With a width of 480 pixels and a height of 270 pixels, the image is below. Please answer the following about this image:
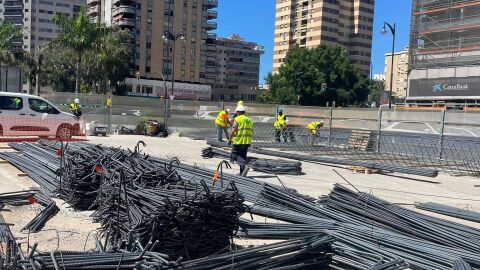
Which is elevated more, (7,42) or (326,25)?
(326,25)

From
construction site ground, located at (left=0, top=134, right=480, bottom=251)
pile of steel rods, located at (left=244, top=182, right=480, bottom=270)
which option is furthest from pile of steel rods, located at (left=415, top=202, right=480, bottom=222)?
pile of steel rods, located at (left=244, top=182, right=480, bottom=270)

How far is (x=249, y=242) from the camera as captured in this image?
21.8 feet

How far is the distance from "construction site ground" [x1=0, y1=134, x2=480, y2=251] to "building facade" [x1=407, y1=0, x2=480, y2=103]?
154 ft

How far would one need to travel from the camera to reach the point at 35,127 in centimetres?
1838

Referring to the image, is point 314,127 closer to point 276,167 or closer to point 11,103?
point 276,167

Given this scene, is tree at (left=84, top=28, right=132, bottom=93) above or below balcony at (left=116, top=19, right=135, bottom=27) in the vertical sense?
below

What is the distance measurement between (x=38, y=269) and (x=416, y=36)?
218ft

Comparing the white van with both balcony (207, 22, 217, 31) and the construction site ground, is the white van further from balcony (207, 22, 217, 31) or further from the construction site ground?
balcony (207, 22, 217, 31)

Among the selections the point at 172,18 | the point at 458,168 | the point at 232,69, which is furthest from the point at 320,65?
the point at 232,69

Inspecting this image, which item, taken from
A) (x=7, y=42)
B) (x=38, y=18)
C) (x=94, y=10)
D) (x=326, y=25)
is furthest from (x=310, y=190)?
(x=38, y=18)

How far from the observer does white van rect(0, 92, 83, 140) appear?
1777 cm

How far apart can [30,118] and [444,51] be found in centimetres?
5455

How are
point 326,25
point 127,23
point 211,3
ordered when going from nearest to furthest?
point 127,23 → point 211,3 → point 326,25

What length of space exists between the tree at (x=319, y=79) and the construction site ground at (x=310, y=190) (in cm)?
5892
